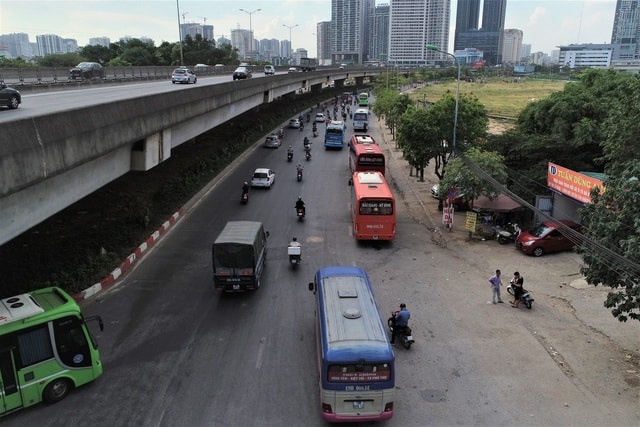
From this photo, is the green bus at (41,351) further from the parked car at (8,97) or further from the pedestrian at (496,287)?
the pedestrian at (496,287)

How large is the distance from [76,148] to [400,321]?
33.2ft

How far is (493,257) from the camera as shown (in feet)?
71.8

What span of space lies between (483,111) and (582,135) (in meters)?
5.60

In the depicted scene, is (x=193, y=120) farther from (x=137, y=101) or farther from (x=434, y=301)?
(x=434, y=301)

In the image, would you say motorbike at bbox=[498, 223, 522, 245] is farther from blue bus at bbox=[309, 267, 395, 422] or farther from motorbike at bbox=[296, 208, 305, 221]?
blue bus at bbox=[309, 267, 395, 422]

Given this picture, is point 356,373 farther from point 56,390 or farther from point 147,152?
point 147,152

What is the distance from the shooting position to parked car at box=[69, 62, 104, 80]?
136 feet

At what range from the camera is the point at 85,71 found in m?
42.1

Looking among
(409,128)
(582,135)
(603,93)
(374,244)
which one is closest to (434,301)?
(374,244)

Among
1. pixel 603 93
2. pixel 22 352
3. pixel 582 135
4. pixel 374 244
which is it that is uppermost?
pixel 603 93

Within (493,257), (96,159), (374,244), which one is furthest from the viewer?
(374,244)

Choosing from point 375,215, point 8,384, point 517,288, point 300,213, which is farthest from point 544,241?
point 8,384

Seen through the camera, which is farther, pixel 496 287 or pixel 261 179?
pixel 261 179

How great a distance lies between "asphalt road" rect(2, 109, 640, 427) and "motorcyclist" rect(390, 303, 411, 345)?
64 centimetres
